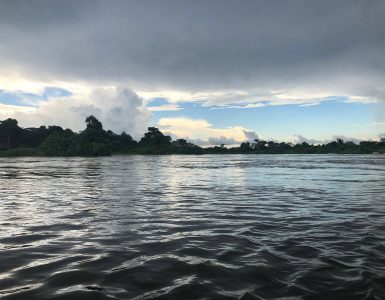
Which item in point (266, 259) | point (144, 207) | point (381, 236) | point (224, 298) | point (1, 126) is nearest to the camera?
point (224, 298)

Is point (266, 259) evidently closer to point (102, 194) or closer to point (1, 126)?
point (102, 194)

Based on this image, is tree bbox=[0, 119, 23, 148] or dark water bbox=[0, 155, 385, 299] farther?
tree bbox=[0, 119, 23, 148]

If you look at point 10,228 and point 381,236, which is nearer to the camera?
point 381,236

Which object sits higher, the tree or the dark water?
the tree

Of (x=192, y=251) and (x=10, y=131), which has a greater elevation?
(x=10, y=131)

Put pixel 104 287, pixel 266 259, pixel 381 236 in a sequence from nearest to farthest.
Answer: pixel 104 287 < pixel 266 259 < pixel 381 236

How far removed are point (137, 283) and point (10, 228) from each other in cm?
714

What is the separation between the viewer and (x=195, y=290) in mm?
6695

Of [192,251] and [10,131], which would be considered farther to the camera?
[10,131]

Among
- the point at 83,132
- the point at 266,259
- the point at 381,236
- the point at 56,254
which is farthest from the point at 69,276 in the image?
the point at 83,132

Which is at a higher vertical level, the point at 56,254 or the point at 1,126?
the point at 1,126

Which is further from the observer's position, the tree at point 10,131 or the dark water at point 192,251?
the tree at point 10,131

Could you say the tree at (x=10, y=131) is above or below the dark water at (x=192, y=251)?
above

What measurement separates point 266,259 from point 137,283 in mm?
3183
